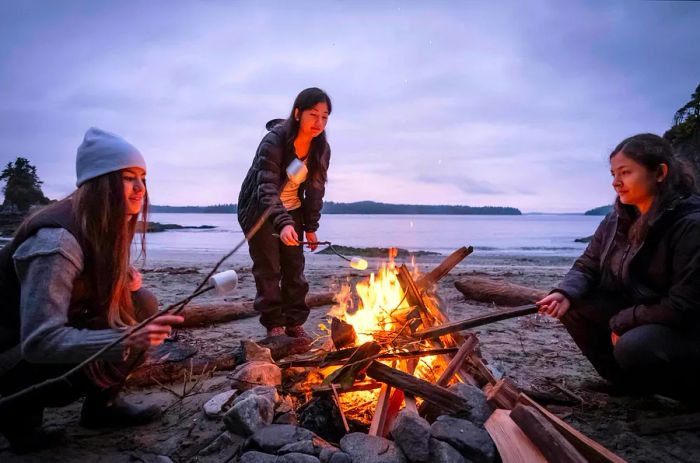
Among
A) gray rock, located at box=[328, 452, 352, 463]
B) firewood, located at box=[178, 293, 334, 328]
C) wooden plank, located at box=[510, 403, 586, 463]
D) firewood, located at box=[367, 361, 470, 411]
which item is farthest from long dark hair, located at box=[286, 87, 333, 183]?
wooden plank, located at box=[510, 403, 586, 463]

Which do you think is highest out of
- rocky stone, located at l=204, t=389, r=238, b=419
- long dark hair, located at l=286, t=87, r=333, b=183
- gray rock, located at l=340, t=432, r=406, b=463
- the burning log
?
long dark hair, located at l=286, t=87, r=333, b=183

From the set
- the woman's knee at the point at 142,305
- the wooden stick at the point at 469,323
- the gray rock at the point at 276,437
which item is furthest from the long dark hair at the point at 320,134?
the gray rock at the point at 276,437

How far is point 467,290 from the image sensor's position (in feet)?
23.6

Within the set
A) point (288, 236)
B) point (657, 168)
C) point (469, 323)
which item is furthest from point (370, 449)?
point (657, 168)

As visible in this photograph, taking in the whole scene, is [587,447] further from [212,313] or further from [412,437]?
[212,313]

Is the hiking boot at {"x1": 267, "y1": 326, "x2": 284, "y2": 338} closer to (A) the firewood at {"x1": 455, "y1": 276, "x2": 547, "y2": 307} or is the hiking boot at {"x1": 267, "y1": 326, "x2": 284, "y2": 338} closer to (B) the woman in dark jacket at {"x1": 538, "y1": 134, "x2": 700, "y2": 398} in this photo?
(B) the woman in dark jacket at {"x1": 538, "y1": 134, "x2": 700, "y2": 398}

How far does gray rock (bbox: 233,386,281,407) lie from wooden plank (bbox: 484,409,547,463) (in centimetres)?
129

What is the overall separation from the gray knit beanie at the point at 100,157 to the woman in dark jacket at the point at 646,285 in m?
3.06

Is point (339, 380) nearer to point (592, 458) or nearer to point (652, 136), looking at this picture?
point (592, 458)

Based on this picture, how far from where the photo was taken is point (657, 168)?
2975mm

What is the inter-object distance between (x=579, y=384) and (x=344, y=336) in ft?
6.71

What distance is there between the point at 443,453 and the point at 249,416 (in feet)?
3.68

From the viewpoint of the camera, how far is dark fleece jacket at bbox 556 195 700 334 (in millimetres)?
2707

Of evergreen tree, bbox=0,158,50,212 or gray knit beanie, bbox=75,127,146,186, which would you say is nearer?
gray knit beanie, bbox=75,127,146,186
